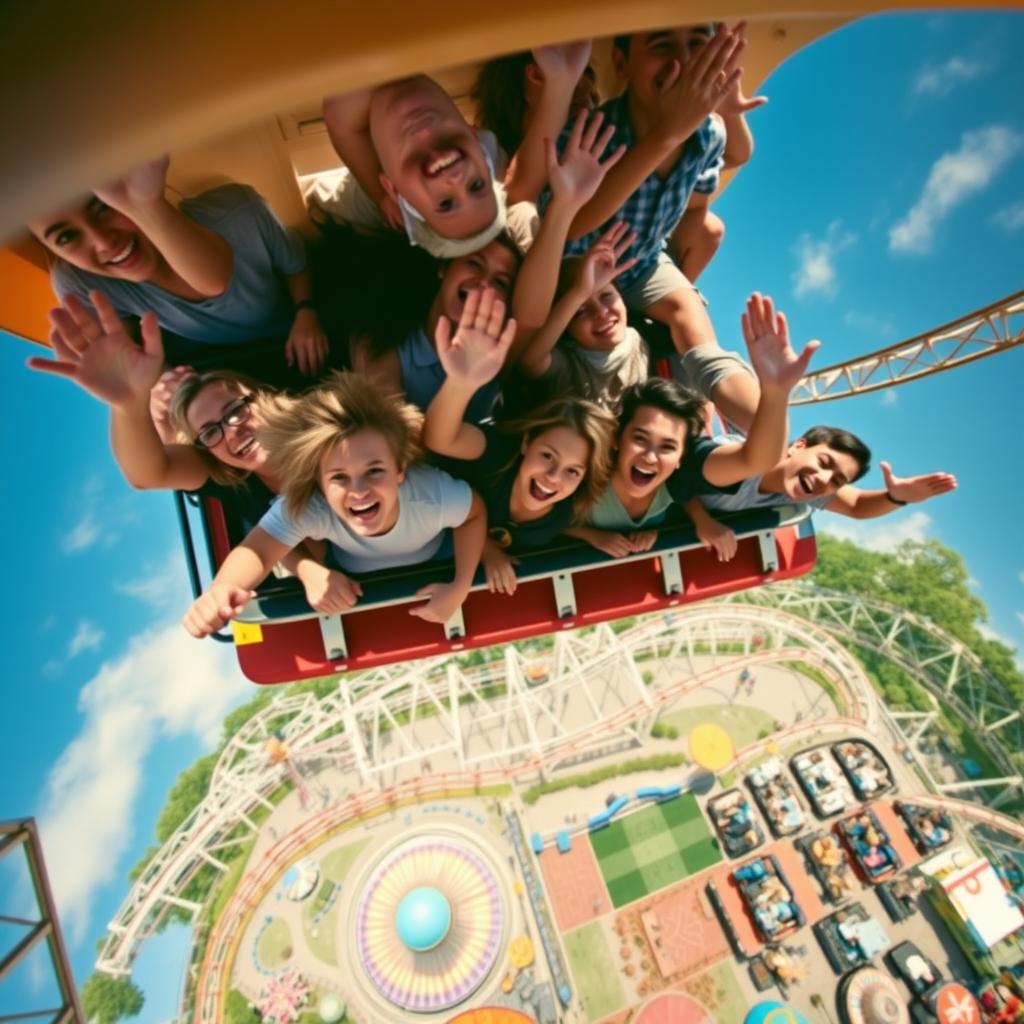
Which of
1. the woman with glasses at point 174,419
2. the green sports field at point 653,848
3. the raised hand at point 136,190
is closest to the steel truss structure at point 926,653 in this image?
the green sports field at point 653,848

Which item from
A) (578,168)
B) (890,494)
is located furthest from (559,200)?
(890,494)

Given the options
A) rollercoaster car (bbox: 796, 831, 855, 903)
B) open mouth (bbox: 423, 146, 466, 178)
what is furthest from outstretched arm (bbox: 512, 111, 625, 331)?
rollercoaster car (bbox: 796, 831, 855, 903)

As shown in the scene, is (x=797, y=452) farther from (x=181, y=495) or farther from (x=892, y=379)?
(x=892, y=379)

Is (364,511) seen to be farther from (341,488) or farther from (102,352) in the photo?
(102,352)

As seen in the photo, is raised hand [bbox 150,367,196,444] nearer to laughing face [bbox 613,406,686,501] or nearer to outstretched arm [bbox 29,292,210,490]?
outstretched arm [bbox 29,292,210,490]

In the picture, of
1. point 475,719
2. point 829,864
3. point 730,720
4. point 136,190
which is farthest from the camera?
point 475,719

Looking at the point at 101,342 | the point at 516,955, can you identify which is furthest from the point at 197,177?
the point at 516,955
